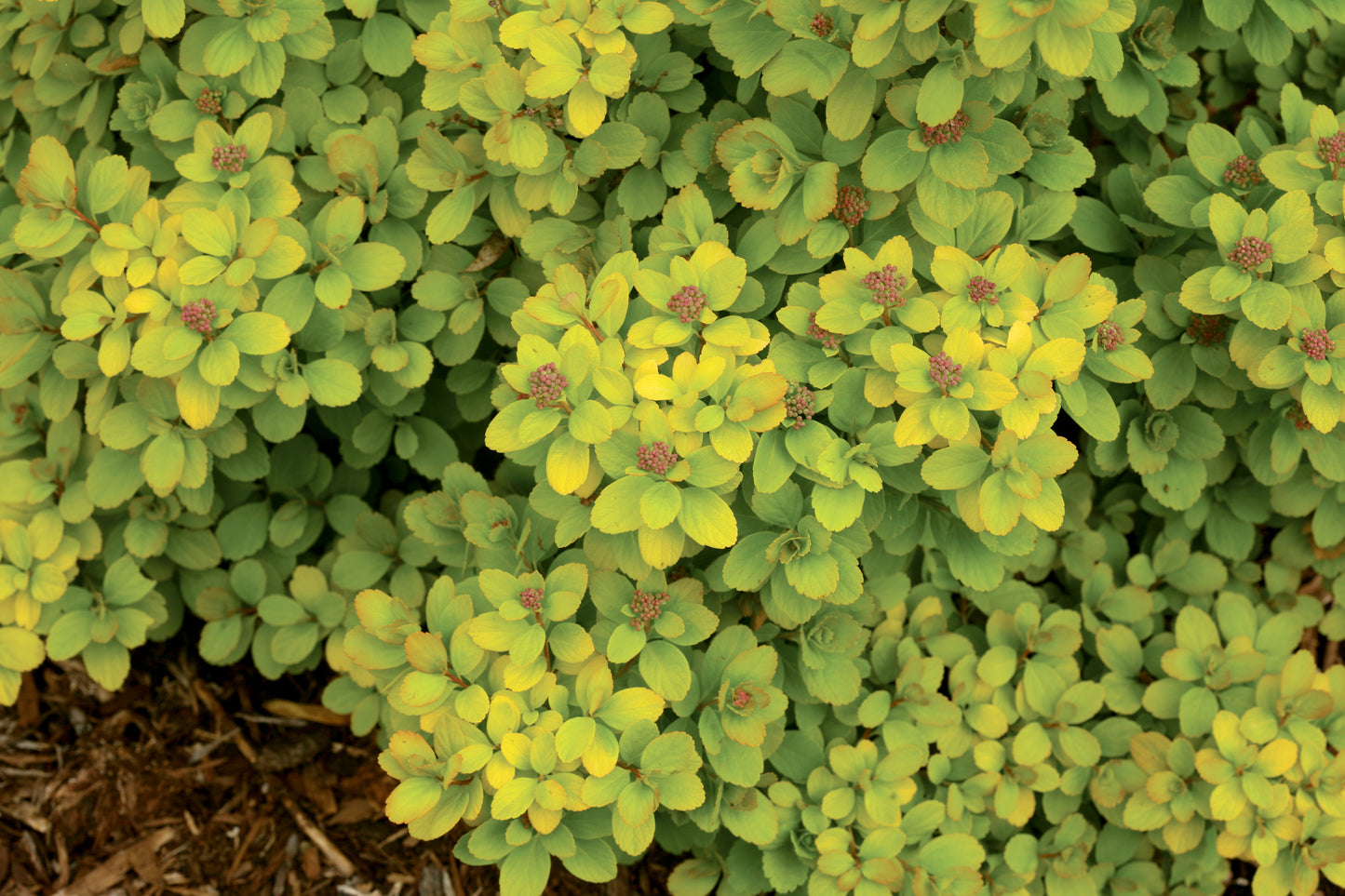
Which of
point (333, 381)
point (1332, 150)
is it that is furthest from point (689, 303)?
point (1332, 150)

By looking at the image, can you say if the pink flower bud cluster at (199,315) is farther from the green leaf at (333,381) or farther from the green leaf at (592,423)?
the green leaf at (592,423)

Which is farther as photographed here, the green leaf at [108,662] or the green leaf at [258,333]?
the green leaf at [108,662]

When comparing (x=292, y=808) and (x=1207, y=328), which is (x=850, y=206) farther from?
(x=292, y=808)

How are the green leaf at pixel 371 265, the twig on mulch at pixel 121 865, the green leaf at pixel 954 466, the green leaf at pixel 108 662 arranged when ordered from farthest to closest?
the twig on mulch at pixel 121 865 < the green leaf at pixel 108 662 < the green leaf at pixel 371 265 < the green leaf at pixel 954 466

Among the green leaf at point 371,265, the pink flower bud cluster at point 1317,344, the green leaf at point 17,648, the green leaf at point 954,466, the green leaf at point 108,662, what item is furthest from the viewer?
the green leaf at point 108,662

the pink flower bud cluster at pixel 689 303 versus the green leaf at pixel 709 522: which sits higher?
the pink flower bud cluster at pixel 689 303

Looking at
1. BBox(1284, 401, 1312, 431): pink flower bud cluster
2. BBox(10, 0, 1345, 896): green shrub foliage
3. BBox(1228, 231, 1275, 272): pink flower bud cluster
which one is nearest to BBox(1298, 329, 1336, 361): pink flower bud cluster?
BBox(10, 0, 1345, 896): green shrub foliage

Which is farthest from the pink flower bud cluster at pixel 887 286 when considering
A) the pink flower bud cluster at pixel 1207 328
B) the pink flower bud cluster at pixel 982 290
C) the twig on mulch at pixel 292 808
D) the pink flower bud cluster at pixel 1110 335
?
the twig on mulch at pixel 292 808
